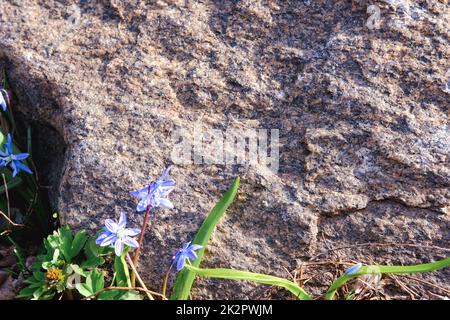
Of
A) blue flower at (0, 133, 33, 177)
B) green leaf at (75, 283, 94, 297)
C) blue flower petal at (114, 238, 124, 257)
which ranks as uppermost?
blue flower at (0, 133, 33, 177)

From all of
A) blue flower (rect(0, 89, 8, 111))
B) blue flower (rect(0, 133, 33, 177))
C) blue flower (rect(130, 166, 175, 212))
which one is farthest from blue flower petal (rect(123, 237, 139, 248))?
blue flower (rect(0, 89, 8, 111))

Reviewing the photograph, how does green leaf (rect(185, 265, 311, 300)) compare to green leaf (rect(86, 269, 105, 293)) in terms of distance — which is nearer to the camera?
green leaf (rect(185, 265, 311, 300))

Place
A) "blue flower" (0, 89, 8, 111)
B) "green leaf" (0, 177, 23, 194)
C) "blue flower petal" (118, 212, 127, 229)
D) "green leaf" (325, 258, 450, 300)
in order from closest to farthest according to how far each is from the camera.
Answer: "green leaf" (325, 258, 450, 300), "blue flower petal" (118, 212, 127, 229), "blue flower" (0, 89, 8, 111), "green leaf" (0, 177, 23, 194)

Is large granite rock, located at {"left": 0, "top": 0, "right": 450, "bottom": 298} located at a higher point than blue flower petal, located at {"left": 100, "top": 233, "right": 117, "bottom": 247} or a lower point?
higher

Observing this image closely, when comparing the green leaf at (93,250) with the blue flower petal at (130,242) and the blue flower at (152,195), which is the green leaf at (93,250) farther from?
the blue flower at (152,195)

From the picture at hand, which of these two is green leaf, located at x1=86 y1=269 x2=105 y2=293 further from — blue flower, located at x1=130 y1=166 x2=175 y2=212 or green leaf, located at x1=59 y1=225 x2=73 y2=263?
blue flower, located at x1=130 y1=166 x2=175 y2=212

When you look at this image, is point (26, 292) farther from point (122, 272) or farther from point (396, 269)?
point (396, 269)

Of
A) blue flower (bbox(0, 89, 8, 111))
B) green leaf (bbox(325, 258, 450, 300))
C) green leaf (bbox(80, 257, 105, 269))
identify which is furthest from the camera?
blue flower (bbox(0, 89, 8, 111))

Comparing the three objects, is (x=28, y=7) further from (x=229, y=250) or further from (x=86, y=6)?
(x=229, y=250)
